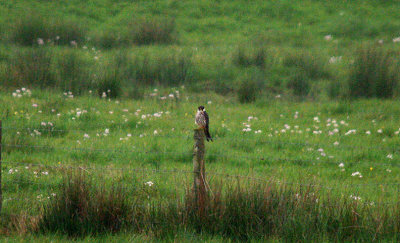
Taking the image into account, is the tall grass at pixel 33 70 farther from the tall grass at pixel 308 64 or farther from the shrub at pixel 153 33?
the tall grass at pixel 308 64

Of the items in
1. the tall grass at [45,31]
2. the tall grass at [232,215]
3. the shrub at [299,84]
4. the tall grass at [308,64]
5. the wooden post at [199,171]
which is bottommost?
the tall grass at [232,215]

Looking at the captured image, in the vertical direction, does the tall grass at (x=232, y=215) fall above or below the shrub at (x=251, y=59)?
below

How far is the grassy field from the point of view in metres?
5.26

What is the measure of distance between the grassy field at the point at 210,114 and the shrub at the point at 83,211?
0.02 meters

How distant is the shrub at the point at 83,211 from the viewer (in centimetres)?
525

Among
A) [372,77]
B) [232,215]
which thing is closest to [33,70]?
[372,77]

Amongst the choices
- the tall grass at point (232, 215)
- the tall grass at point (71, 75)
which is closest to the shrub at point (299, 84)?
the tall grass at point (71, 75)

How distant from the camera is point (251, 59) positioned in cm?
1667

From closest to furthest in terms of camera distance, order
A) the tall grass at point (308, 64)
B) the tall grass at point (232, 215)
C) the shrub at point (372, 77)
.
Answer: the tall grass at point (232, 215)
the shrub at point (372, 77)
the tall grass at point (308, 64)

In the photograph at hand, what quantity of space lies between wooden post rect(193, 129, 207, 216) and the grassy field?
5.0 inches

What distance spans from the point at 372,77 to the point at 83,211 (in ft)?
34.6

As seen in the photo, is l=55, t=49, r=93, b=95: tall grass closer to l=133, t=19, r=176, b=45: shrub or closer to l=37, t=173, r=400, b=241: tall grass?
l=133, t=19, r=176, b=45: shrub

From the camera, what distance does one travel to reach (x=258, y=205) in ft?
17.3

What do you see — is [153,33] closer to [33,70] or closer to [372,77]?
[33,70]
